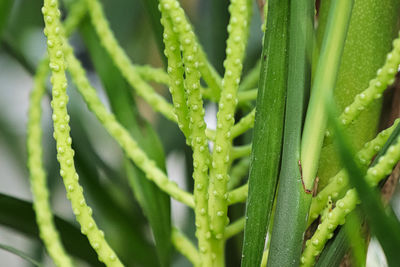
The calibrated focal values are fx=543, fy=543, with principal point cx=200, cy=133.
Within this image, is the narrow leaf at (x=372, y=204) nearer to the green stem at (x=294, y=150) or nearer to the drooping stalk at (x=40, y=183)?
the green stem at (x=294, y=150)

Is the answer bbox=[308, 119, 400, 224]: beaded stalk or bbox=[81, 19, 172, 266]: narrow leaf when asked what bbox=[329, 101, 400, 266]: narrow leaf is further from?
bbox=[81, 19, 172, 266]: narrow leaf

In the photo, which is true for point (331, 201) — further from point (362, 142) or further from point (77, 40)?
point (77, 40)

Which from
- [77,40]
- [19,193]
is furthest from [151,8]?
[19,193]

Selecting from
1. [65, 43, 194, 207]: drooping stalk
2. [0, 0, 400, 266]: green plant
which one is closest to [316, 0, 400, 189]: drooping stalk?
[0, 0, 400, 266]: green plant

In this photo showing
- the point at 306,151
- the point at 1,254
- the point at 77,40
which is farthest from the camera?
the point at 1,254

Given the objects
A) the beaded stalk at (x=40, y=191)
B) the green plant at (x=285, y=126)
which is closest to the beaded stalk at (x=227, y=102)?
the green plant at (x=285, y=126)

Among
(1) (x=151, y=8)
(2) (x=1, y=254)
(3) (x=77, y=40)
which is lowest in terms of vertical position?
(1) (x=151, y=8)

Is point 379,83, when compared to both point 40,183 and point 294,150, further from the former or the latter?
point 40,183
